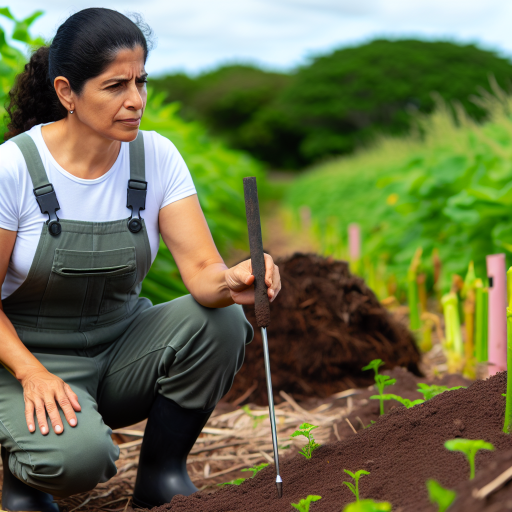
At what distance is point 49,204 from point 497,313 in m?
1.73

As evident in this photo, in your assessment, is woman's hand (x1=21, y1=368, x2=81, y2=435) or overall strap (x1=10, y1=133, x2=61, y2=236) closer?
woman's hand (x1=21, y1=368, x2=81, y2=435)

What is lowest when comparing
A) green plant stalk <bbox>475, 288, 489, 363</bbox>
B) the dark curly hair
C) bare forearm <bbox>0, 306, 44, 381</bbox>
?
green plant stalk <bbox>475, 288, 489, 363</bbox>

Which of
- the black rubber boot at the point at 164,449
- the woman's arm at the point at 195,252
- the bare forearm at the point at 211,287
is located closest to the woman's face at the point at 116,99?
the woman's arm at the point at 195,252

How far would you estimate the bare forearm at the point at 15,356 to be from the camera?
5.50ft

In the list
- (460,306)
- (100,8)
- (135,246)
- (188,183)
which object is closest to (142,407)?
(135,246)

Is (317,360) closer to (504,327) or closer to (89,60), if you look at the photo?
(504,327)

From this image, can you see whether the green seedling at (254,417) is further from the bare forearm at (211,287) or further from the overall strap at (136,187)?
the overall strap at (136,187)

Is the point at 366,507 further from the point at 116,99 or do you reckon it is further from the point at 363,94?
the point at 363,94

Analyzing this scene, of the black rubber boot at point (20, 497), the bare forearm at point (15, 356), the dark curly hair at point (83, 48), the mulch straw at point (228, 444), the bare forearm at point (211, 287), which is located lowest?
the mulch straw at point (228, 444)

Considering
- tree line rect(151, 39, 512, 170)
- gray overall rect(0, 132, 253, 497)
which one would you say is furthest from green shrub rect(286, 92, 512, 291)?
tree line rect(151, 39, 512, 170)

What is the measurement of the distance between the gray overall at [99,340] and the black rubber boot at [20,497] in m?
0.13

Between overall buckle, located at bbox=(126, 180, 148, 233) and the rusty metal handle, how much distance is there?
1.36 ft

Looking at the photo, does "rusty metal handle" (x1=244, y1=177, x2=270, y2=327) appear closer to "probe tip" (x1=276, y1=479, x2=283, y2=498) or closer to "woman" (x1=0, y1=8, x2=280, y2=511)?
"woman" (x1=0, y1=8, x2=280, y2=511)

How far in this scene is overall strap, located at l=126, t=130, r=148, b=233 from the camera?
189 cm
